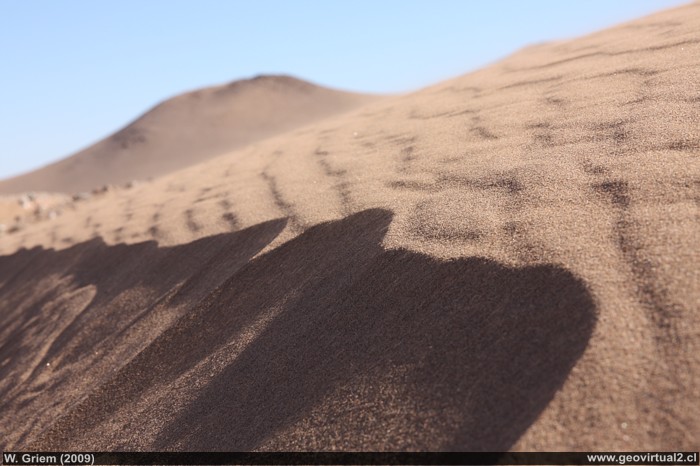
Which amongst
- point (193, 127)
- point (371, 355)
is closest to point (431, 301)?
point (371, 355)

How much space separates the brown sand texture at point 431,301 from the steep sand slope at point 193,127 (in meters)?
19.5

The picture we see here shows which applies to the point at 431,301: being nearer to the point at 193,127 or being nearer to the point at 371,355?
the point at 371,355

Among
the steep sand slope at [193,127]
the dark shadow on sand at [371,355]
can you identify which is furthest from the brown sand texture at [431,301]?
the steep sand slope at [193,127]

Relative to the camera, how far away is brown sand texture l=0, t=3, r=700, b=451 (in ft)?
3.93

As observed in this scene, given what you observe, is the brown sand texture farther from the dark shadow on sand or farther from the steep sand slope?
the steep sand slope

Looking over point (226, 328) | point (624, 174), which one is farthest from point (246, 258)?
point (624, 174)

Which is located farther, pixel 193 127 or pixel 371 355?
pixel 193 127

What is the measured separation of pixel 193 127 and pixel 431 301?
25245mm

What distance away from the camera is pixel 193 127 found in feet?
84.4

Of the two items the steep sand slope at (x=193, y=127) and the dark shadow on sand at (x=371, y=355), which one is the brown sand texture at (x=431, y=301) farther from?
the steep sand slope at (x=193, y=127)

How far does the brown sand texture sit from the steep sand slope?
63.9ft

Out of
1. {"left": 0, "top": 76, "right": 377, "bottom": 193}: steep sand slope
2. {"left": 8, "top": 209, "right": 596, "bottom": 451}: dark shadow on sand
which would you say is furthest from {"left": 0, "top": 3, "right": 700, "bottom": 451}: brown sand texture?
{"left": 0, "top": 76, "right": 377, "bottom": 193}: steep sand slope

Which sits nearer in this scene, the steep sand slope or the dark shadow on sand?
the dark shadow on sand

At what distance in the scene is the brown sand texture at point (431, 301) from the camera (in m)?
1.20
